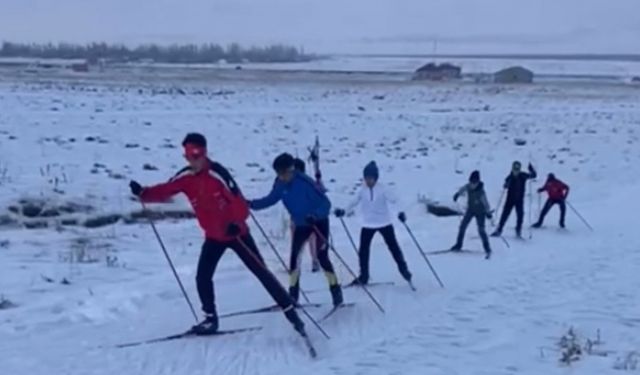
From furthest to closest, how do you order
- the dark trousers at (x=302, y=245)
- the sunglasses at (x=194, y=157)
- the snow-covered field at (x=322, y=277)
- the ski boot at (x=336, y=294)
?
the ski boot at (x=336, y=294), the dark trousers at (x=302, y=245), the sunglasses at (x=194, y=157), the snow-covered field at (x=322, y=277)

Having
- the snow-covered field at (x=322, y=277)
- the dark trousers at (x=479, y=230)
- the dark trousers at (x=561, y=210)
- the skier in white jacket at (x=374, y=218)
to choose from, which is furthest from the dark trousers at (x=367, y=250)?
the dark trousers at (x=561, y=210)

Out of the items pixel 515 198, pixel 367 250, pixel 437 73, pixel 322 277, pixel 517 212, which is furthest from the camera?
pixel 437 73

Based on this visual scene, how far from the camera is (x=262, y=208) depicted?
414 inches

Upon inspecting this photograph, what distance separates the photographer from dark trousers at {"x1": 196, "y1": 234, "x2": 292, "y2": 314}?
954 cm

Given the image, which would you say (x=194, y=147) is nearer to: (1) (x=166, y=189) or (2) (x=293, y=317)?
(1) (x=166, y=189)

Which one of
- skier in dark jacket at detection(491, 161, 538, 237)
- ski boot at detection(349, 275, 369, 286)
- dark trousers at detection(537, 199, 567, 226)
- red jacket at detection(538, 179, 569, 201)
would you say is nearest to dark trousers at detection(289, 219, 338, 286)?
ski boot at detection(349, 275, 369, 286)

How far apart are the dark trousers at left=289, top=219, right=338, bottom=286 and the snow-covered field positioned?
363 mm

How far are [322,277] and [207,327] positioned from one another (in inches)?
130

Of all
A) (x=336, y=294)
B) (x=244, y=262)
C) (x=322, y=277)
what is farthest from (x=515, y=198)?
(x=244, y=262)

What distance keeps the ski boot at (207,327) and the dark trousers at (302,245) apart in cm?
111

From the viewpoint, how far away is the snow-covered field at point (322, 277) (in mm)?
9195

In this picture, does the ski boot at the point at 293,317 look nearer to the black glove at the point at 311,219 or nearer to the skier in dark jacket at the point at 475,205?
the black glove at the point at 311,219

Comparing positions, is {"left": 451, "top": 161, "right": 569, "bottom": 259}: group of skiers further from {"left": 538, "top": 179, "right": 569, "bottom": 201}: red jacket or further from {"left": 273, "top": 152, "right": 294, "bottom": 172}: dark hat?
{"left": 273, "top": 152, "right": 294, "bottom": 172}: dark hat

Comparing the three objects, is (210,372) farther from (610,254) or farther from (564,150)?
(564,150)
